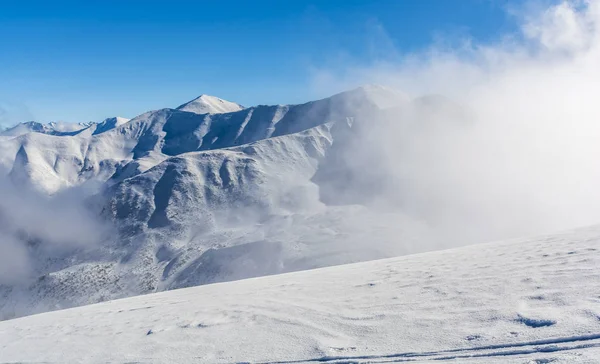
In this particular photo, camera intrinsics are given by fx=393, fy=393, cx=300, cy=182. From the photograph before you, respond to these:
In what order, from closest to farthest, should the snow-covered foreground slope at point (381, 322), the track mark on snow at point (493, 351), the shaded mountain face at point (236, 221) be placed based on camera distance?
the track mark on snow at point (493, 351) < the snow-covered foreground slope at point (381, 322) < the shaded mountain face at point (236, 221)

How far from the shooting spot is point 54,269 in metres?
96.2

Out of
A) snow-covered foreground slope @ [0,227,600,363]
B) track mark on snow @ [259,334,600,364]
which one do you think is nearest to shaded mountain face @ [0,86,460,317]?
snow-covered foreground slope @ [0,227,600,363]

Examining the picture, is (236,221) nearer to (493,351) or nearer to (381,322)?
(381,322)

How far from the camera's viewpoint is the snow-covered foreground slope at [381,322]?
5.92 meters

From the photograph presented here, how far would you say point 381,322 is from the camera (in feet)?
24.4

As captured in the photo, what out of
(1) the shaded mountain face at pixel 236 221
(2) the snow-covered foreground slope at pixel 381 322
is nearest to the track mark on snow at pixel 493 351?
(2) the snow-covered foreground slope at pixel 381 322

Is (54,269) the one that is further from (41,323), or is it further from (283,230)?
(41,323)

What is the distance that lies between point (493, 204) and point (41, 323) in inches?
4287

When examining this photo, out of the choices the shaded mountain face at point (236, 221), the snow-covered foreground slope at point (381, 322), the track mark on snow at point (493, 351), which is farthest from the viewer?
the shaded mountain face at point (236, 221)

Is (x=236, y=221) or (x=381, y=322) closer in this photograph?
(x=381, y=322)

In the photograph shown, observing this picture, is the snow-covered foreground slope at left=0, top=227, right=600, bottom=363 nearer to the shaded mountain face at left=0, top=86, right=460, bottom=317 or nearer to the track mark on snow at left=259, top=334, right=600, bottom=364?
the track mark on snow at left=259, top=334, right=600, bottom=364

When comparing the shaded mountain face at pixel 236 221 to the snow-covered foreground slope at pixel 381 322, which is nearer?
the snow-covered foreground slope at pixel 381 322

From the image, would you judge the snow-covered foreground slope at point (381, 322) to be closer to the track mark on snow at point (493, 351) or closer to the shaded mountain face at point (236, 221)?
the track mark on snow at point (493, 351)

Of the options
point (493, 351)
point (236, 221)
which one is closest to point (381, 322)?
point (493, 351)
